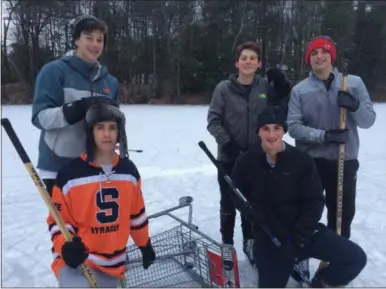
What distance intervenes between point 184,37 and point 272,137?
23798mm

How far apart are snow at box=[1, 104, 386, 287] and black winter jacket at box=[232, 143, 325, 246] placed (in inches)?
30.4

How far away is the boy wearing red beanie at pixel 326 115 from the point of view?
10.4ft

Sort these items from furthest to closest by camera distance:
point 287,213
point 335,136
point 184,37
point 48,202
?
point 184,37, point 335,136, point 287,213, point 48,202

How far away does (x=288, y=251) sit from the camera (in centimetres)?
286

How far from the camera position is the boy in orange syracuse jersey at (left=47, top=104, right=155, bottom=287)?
244cm

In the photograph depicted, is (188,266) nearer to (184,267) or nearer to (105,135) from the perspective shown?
(184,267)

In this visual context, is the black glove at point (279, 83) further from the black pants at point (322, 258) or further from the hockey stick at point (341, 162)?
the black pants at point (322, 258)

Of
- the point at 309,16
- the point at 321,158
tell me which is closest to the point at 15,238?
the point at 321,158

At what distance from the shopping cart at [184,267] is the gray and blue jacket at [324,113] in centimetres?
110

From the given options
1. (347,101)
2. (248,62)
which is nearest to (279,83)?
(248,62)

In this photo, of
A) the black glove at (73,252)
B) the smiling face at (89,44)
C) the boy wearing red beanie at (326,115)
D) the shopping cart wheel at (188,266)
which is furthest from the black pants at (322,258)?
the smiling face at (89,44)

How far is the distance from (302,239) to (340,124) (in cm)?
95

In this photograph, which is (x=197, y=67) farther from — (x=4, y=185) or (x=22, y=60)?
(x=4, y=185)

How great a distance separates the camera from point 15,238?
4.36m
